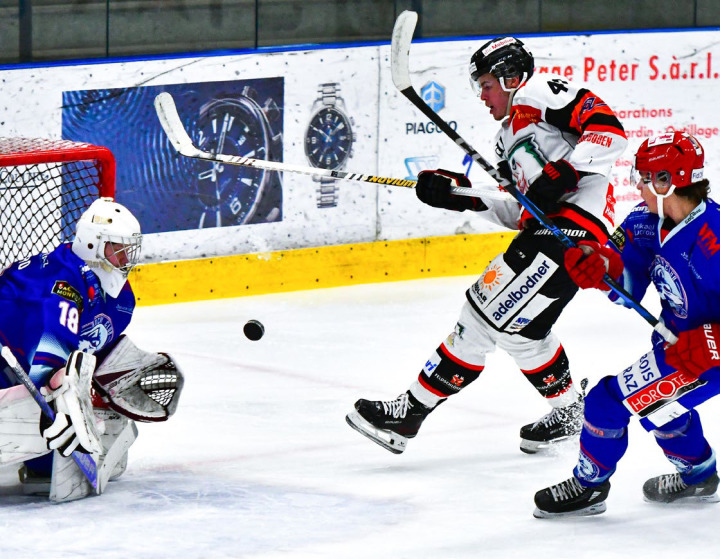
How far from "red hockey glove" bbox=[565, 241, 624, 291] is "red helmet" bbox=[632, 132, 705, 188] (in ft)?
0.73

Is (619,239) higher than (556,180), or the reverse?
(556,180)

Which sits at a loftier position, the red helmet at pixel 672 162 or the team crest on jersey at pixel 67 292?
the red helmet at pixel 672 162

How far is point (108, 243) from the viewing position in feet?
12.1

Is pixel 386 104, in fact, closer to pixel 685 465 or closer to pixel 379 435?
pixel 379 435

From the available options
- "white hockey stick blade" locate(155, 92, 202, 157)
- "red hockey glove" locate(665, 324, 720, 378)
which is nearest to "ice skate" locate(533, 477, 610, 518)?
"red hockey glove" locate(665, 324, 720, 378)

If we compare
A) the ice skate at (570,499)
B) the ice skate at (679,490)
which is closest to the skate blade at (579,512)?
the ice skate at (570,499)

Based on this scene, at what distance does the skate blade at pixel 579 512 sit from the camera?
361 cm

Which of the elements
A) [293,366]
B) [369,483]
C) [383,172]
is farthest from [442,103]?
[369,483]

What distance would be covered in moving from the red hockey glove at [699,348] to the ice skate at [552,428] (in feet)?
3.16

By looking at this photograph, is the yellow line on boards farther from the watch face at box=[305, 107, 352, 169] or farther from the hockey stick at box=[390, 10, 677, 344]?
the hockey stick at box=[390, 10, 677, 344]

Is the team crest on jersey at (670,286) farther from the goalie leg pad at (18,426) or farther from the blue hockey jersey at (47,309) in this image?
the goalie leg pad at (18,426)

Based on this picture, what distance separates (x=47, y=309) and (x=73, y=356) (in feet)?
0.43

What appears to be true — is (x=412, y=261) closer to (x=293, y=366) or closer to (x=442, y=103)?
(x=442, y=103)

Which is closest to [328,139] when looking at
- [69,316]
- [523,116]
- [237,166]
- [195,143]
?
[237,166]
